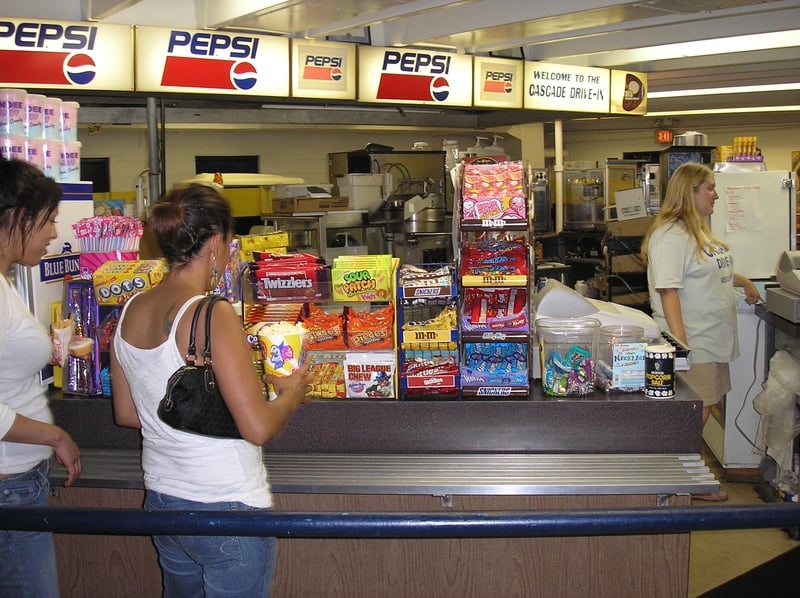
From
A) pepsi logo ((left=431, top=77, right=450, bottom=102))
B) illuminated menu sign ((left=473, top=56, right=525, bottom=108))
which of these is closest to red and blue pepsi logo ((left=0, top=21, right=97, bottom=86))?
pepsi logo ((left=431, top=77, right=450, bottom=102))

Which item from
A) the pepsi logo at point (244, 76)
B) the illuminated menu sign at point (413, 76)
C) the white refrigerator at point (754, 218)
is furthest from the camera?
the illuminated menu sign at point (413, 76)

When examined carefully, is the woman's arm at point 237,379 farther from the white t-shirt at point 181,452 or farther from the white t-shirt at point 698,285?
the white t-shirt at point 698,285

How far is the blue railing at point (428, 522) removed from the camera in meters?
1.46

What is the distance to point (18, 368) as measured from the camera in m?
2.25

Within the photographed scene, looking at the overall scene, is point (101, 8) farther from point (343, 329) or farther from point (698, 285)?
point (698, 285)

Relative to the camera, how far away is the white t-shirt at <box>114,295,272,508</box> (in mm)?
2033

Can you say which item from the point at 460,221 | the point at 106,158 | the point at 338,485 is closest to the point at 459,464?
the point at 338,485

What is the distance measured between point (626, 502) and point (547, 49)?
19.3 ft

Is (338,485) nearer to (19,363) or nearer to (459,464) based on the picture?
(459,464)

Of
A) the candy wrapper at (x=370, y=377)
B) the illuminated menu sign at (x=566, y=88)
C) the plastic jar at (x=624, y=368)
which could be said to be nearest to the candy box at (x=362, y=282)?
the candy wrapper at (x=370, y=377)

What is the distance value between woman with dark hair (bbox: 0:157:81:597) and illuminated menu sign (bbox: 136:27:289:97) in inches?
150

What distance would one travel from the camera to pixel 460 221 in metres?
3.09

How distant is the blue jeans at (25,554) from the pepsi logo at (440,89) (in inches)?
213

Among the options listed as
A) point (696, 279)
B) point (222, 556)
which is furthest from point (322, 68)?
point (222, 556)
